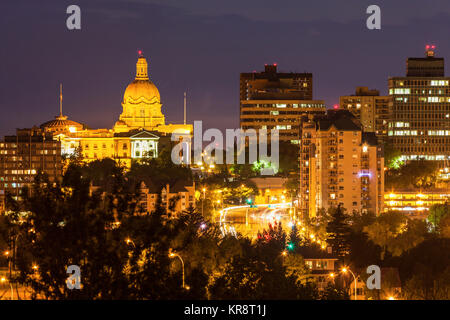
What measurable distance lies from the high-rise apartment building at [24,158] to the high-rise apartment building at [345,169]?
54246mm

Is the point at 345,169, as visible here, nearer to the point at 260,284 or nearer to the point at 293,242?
the point at 293,242

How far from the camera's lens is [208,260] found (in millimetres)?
56906

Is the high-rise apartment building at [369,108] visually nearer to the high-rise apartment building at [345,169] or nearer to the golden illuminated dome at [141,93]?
the golden illuminated dome at [141,93]

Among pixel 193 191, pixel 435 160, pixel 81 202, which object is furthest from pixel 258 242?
pixel 435 160

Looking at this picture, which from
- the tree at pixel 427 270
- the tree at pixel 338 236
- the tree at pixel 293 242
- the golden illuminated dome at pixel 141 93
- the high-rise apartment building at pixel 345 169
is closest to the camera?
the tree at pixel 427 270

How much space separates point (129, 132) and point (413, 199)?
74.5m

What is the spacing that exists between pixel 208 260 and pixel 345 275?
13.5 m

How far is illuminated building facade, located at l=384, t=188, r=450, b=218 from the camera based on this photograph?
407 feet

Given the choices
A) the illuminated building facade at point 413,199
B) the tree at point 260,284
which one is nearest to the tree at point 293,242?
the tree at point 260,284

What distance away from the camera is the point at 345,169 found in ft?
364

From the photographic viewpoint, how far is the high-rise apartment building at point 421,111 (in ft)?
557

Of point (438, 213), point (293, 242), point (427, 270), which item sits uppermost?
point (438, 213)

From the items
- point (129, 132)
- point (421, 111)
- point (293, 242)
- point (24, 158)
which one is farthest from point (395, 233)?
point (129, 132)

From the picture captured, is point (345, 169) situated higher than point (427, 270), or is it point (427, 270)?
point (345, 169)
